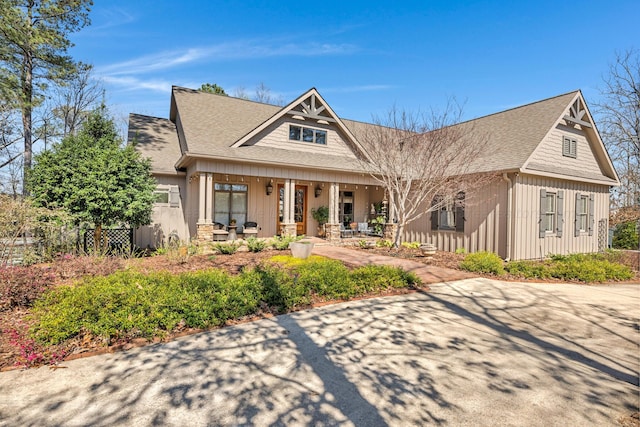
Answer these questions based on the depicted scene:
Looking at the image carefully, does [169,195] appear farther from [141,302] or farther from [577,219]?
[577,219]

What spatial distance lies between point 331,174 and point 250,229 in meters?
4.06

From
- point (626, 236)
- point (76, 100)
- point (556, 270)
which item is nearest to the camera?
point (556, 270)

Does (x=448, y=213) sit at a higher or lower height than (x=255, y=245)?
higher

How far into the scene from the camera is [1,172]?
75.9 feet

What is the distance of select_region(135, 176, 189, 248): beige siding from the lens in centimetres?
1277

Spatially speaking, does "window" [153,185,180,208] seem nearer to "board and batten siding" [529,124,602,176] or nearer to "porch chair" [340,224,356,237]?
"porch chair" [340,224,356,237]

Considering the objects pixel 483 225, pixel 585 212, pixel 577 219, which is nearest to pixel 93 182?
pixel 483 225

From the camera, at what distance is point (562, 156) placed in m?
13.1

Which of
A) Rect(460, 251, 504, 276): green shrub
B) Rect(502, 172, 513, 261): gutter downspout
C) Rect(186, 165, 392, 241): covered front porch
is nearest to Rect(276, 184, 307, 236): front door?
Rect(186, 165, 392, 241): covered front porch

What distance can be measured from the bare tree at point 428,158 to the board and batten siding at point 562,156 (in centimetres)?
206

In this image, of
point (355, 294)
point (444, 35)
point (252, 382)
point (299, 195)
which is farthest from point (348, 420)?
point (444, 35)

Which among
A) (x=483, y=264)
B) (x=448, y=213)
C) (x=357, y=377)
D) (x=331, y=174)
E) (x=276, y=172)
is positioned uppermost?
(x=331, y=174)

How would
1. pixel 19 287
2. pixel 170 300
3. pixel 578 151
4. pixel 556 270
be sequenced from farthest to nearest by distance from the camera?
pixel 578 151 < pixel 556 270 < pixel 19 287 < pixel 170 300

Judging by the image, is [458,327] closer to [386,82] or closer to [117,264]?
[117,264]
